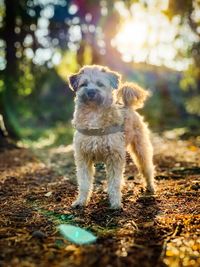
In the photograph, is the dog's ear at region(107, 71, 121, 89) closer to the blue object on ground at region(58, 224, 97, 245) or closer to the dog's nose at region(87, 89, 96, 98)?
the dog's nose at region(87, 89, 96, 98)

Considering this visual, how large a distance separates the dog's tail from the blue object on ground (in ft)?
9.13

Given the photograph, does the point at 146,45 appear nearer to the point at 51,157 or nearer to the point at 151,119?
the point at 151,119

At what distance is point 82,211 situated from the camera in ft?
19.7

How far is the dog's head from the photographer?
605cm

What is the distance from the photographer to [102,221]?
17.9ft

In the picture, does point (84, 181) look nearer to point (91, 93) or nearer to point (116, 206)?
point (116, 206)

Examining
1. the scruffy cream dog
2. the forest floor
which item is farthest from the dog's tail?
the forest floor

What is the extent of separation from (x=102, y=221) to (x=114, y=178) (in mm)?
930

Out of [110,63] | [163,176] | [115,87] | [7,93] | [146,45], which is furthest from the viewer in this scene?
[110,63]

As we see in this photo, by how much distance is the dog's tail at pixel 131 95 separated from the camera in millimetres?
7320

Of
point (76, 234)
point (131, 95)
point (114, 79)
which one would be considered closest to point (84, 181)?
point (114, 79)

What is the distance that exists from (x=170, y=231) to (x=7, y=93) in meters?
15.9

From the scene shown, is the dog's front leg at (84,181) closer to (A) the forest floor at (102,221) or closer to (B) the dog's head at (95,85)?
(A) the forest floor at (102,221)

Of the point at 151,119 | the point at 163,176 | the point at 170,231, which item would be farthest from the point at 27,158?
the point at 151,119
